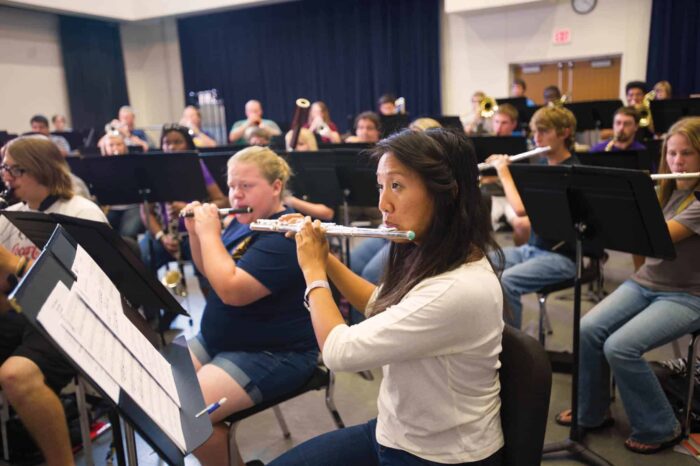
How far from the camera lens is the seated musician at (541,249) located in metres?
2.95

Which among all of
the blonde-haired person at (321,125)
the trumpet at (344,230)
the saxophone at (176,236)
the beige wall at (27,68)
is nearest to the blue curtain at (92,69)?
the beige wall at (27,68)

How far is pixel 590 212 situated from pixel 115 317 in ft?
5.59

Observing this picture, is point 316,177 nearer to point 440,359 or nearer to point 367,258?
point 367,258

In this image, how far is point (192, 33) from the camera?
1220 cm

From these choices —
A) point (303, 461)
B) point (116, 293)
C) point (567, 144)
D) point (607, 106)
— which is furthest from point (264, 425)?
point (607, 106)

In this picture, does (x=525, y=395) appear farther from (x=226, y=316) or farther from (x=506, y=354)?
(x=226, y=316)

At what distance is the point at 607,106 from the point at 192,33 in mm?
8980

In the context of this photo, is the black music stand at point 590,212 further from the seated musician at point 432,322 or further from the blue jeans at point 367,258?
the blue jeans at point 367,258

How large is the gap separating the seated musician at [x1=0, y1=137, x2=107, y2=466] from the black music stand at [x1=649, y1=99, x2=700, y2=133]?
4892 mm

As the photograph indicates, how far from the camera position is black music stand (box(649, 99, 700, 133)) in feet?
16.7

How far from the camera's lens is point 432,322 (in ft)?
3.90

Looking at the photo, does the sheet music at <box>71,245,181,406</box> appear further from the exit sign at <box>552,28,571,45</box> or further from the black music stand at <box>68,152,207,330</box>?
the exit sign at <box>552,28,571,45</box>

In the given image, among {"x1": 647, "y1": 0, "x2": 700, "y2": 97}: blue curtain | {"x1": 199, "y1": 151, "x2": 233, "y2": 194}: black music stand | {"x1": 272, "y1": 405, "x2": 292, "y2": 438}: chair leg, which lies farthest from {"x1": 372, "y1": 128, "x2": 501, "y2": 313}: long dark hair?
{"x1": 647, "y1": 0, "x2": 700, "y2": 97}: blue curtain

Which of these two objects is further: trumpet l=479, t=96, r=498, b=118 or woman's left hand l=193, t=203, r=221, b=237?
trumpet l=479, t=96, r=498, b=118
